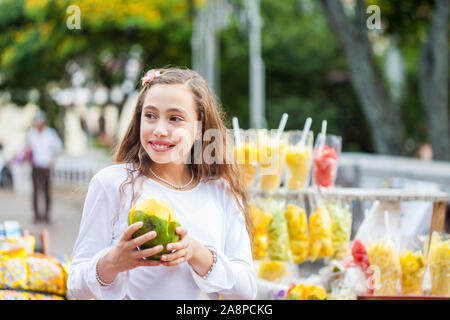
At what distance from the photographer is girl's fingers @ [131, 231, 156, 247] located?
154 cm

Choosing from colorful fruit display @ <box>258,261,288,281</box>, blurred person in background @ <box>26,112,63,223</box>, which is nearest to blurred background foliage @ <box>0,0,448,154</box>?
blurred person in background @ <box>26,112,63,223</box>

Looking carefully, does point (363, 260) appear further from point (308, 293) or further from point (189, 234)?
point (189, 234)

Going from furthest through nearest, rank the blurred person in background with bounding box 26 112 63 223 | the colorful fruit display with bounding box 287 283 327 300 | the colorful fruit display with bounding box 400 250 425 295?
the blurred person in background with bounding box 26 112 63 223 < the colorful fruit display with bounding box 400 250 425 295 < the colorful fruit display with bounding box 287 283 327 300

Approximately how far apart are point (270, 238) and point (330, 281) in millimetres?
365

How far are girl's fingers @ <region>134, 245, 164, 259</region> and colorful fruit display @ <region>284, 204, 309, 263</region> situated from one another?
1642 millimetres

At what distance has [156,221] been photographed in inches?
63.0

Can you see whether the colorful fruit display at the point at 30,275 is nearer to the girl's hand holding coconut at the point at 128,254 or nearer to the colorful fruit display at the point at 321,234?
the girl's hand holding coconut at the point at 128,254

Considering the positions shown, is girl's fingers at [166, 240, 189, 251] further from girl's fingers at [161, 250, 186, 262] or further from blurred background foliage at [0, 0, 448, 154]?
blurred background foliage at [0, 0, 448, 154]

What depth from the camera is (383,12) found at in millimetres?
8984

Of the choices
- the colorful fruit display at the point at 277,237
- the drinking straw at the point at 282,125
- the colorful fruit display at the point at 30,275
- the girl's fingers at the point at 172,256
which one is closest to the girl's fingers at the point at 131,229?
the girl's fingers at the point at 172,256

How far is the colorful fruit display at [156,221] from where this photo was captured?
1594 millimetres

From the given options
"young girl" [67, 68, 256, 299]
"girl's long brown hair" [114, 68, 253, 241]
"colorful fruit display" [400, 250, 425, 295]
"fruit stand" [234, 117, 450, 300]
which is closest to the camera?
"young girl" [67, 68, 256, 299]

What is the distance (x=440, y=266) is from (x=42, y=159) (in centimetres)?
866

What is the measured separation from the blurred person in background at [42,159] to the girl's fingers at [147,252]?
8966 millimetres
